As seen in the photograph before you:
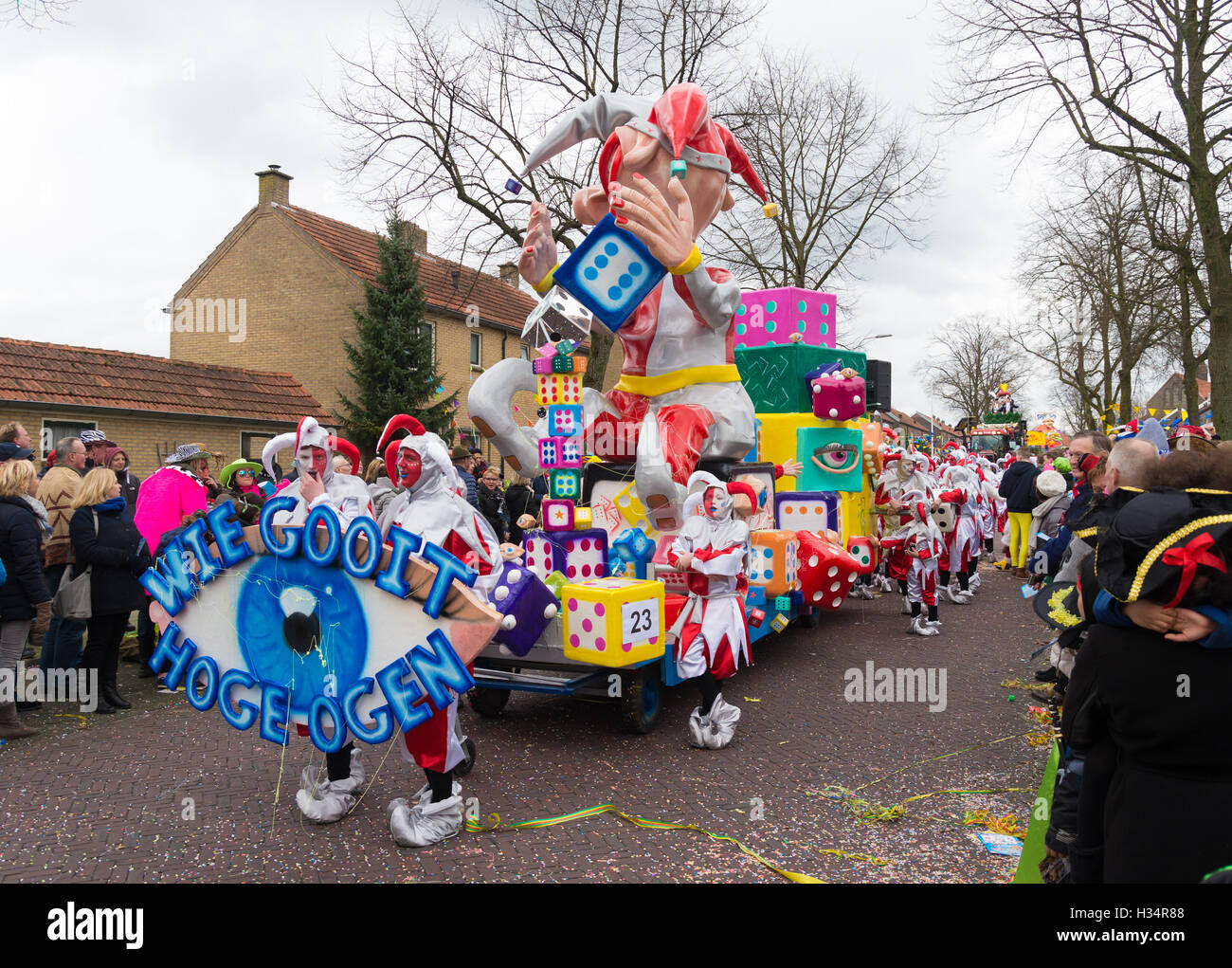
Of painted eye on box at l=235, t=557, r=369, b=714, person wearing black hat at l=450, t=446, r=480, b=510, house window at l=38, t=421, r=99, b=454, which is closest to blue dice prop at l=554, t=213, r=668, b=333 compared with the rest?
painted eye on box at l=235, t=557, r=369, b=714

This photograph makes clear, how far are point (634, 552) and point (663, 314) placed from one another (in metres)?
1.96

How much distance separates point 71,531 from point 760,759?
491cm

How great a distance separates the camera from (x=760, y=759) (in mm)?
5219

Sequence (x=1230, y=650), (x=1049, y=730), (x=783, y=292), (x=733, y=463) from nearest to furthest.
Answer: (x=1230, y=650)
(x=1049, y=730)
(x=733, y=463)
(x=783, y=292)

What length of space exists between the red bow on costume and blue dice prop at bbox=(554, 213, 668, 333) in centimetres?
433

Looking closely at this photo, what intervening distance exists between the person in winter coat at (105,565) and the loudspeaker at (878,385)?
777 cm

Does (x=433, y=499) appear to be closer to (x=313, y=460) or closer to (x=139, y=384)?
(x=313, y=460)

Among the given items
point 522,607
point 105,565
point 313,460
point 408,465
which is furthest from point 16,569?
point 522,607

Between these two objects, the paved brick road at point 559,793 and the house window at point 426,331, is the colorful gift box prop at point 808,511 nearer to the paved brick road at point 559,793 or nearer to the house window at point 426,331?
the paved brick road at point 559,793

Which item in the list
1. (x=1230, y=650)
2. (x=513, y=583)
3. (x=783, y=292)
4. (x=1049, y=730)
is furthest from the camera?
(x=783, y=292)

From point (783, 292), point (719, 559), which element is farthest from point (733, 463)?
point (783, 292)

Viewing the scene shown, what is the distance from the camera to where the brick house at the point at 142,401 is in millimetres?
14219

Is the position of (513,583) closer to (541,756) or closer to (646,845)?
(541,756)

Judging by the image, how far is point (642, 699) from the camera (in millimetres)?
5617
